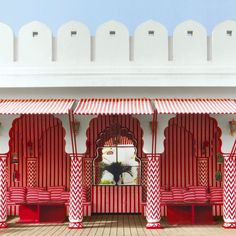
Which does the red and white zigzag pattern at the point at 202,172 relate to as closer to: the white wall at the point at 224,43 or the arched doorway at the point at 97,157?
the arched doorway at the point at 97,157

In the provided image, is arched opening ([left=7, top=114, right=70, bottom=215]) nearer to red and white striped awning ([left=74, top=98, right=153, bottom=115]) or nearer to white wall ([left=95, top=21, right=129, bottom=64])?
red and white striped awning ([left=74, top=98, right=153, bottom=115])

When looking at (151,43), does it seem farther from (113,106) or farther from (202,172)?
(202,172)

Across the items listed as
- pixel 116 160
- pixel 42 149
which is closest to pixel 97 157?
pixel 42 149

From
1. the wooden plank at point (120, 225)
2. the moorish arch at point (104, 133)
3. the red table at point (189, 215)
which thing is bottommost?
the wooden plank at point (120, 225)

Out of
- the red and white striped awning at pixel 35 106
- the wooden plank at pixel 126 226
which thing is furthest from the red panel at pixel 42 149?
the red and white striped awning at pixel 35 106

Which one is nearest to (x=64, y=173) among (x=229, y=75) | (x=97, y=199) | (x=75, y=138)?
(x=97, y=199)

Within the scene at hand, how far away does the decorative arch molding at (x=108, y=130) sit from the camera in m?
18.3

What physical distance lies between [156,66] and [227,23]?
248 cm

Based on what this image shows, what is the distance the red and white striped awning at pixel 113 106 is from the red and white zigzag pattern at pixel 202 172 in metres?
4.24

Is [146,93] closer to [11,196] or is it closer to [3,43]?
[3,43]

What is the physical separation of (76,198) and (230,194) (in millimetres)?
4377

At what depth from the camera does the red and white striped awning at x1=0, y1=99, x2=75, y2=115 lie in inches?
555

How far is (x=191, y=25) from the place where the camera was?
1544 cm

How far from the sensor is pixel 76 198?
14.9m
